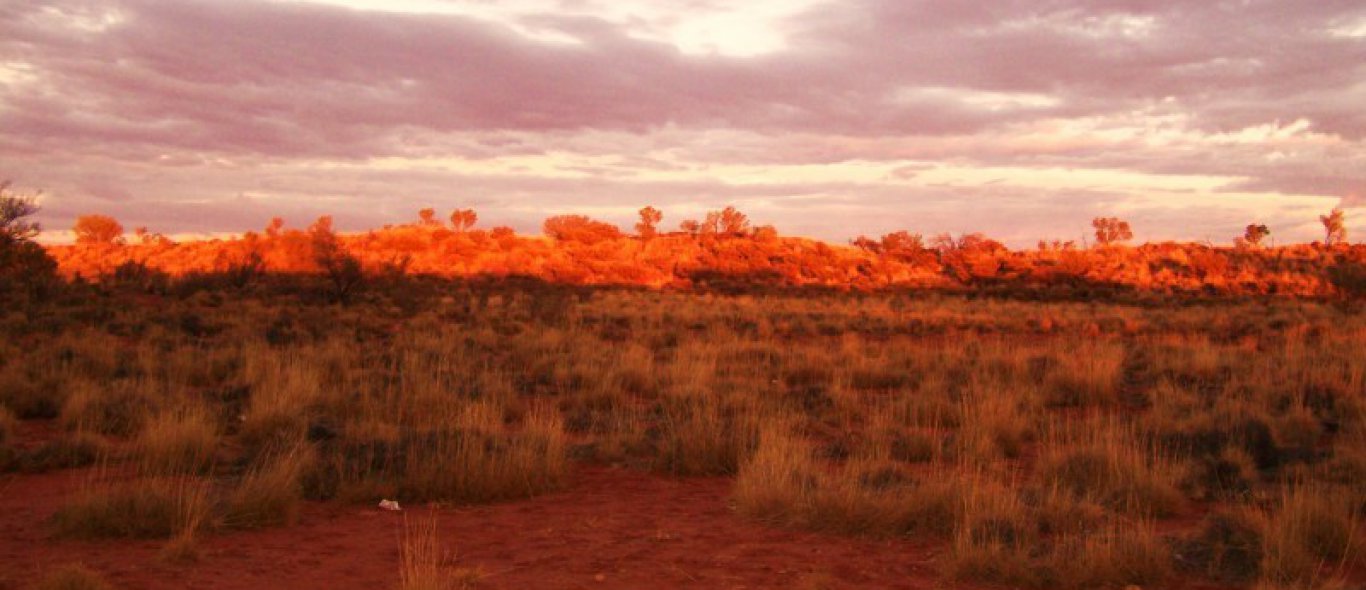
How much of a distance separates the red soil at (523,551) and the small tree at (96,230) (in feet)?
237

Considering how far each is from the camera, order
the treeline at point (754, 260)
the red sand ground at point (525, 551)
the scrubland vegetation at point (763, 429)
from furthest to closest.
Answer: the treeline at point (754, 260)
the scrubland vegetation at point (763, 429)
the red sand ground at point (525, 551)

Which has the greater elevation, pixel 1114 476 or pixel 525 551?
pixel 1114 476

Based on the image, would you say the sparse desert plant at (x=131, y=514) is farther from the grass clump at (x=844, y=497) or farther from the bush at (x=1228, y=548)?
the bush at (x=1228, y=548)

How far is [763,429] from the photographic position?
9.70m

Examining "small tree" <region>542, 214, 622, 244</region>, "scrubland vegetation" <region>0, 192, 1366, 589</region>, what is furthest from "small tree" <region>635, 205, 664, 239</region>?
"scrubland vegetation" <region>0, 192, 1366, 589</region>

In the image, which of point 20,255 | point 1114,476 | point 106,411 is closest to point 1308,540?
point 1114,476

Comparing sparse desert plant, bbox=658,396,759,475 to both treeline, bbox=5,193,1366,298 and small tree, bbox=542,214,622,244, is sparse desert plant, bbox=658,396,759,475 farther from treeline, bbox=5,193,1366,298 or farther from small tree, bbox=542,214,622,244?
small tree, bbox=542,214,622,244

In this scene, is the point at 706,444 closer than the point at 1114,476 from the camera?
No

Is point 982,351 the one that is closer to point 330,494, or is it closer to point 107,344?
point 330,494

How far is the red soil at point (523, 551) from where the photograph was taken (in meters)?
5.79

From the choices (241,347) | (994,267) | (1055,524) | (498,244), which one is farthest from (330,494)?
(498,244)

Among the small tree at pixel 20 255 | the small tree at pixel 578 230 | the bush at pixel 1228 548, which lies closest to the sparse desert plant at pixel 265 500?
the bush at pixel 1228 548

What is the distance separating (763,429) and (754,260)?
46.8 m

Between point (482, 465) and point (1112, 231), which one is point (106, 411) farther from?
point (1112, 231)
